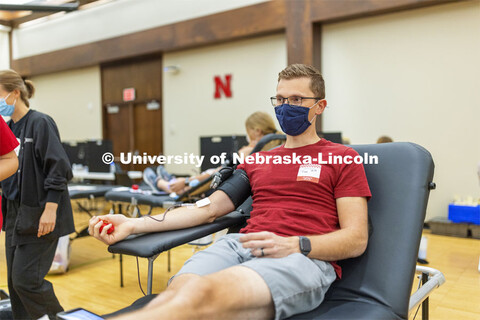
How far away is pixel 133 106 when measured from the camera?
775cm

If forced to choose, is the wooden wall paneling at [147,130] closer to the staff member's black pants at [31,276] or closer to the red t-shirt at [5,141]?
the staff member's black pants at [31,276]

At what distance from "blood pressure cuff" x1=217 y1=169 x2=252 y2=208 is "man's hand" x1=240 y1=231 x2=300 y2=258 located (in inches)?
13.4

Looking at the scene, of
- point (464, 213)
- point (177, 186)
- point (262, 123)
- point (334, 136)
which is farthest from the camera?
Result: point (464, 213)

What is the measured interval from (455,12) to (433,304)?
357cm

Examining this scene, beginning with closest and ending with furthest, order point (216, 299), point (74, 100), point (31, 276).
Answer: point (216, 299) → point (31, 276) → point (74, 100)

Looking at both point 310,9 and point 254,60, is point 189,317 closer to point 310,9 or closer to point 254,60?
point 310,9

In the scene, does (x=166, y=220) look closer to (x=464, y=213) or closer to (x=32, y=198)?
(x=32, y=198)

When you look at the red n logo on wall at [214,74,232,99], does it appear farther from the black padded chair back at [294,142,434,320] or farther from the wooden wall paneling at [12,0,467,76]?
the black padded chair back at [294,142,434,320]

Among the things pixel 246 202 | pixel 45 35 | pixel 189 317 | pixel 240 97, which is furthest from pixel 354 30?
pixel 45 35

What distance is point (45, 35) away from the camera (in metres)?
8.75

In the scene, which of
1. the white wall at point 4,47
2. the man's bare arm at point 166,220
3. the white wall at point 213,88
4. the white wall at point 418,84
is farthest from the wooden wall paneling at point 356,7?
the white wall at point 4,47

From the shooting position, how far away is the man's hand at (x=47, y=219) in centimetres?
181

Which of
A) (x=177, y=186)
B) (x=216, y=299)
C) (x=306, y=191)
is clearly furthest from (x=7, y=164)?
(x=177, y=186)

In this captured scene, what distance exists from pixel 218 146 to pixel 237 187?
2.35 m
